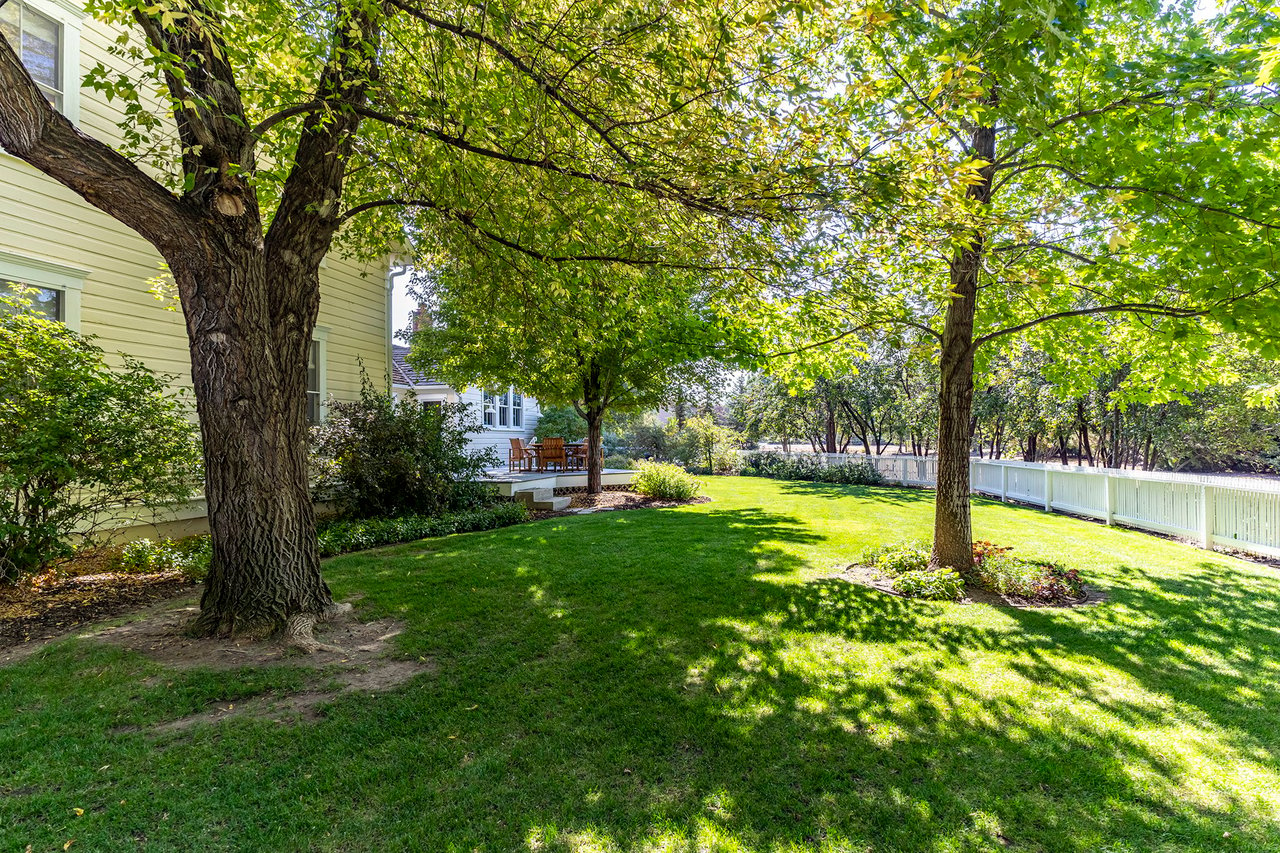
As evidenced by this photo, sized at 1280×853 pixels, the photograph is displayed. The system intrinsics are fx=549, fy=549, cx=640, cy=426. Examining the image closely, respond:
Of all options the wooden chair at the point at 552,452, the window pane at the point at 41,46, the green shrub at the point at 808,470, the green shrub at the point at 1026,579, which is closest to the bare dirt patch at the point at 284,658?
the green shrub at the point at 1026,579

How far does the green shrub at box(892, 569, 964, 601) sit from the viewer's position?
5.94 m

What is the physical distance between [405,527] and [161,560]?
2.96 m

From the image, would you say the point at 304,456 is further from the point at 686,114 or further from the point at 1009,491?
the point at 1009,491

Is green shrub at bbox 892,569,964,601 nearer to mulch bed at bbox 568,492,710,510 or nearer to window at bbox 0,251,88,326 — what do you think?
Result: mulch bed at bbox 568,492,710,510

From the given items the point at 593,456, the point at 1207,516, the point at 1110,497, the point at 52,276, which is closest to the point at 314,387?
the point at 52,276

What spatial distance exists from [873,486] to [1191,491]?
10722mm

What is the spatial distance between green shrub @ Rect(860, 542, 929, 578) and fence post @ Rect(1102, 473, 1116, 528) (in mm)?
6878

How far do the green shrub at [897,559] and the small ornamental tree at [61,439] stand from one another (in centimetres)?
829

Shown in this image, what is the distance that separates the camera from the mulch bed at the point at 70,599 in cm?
456

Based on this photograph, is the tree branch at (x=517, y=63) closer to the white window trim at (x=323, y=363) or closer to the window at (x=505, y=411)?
the white window trim at (x=323, y=363)

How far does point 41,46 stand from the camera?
21.9 feet

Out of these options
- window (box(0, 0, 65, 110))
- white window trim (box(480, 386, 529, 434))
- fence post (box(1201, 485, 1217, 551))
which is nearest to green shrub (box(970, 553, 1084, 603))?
fence post (box(1201, 485, 1217, 551))

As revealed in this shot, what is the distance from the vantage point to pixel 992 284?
6520 millimetres

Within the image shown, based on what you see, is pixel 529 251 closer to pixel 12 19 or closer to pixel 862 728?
A: pixel 862 728
